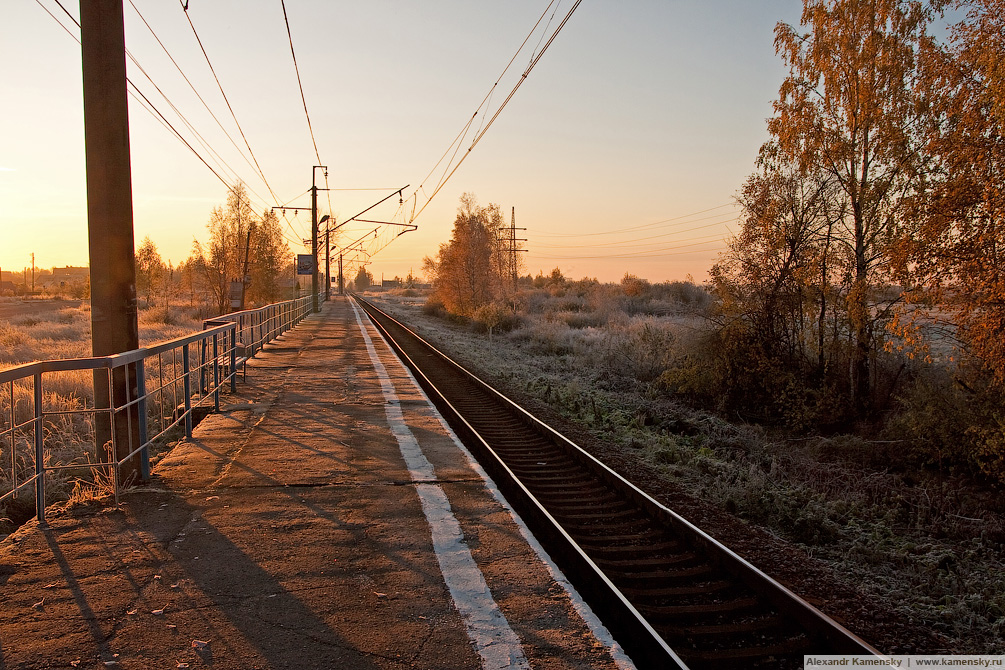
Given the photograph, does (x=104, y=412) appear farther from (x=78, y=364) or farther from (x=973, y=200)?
(x=973, y=200)

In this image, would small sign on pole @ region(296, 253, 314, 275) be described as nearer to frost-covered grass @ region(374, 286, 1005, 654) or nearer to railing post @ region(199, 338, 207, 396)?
frost-covered grass @ region(374, 286, 1005, 654)

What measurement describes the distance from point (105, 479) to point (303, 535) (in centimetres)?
267

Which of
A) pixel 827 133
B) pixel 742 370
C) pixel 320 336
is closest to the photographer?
pixel 827 133

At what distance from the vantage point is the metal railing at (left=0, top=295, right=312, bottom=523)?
5.23 m

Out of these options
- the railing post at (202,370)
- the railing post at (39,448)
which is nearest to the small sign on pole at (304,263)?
the railing post at (202,370)

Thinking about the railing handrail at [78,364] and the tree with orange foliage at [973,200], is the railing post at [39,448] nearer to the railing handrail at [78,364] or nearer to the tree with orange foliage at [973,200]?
the railing handrail at [78,364]

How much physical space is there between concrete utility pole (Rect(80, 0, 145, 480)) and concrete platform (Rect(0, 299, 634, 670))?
39.9 inches

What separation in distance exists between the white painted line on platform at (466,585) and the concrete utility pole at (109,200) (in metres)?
3.02

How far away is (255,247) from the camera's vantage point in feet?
153

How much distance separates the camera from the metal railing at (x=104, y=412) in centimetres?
523

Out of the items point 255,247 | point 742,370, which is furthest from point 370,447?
point 255,247

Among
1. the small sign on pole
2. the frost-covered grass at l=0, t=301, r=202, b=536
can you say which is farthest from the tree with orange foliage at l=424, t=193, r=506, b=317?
the frost-covered grass at l=0, t=301, r=202, b=536

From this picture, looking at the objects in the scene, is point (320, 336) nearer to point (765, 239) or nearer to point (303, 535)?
point (765, 239)

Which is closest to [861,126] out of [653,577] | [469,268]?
[653,577]
